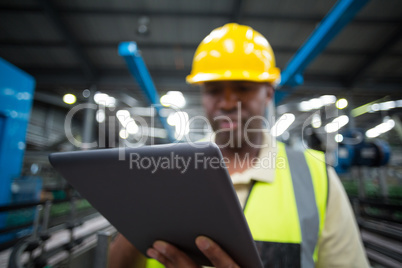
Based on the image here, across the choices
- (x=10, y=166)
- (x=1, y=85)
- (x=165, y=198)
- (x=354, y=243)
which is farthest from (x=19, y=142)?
(x=354, y=243)

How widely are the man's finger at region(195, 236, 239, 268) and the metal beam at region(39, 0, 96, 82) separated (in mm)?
7800

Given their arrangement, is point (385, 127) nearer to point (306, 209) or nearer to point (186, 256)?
point (306, 209)

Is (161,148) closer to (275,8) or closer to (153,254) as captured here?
(153,254)

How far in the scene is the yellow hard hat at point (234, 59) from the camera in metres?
1.33

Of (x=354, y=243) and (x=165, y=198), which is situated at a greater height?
(x=165, y=198)

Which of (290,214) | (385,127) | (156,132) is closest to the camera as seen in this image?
(290,214)

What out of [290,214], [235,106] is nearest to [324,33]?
[235,106]

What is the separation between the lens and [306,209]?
0.94 m

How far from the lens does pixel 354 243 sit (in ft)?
3.05

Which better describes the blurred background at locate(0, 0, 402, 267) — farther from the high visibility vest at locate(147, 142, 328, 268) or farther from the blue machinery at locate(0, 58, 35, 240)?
the high visibility vest at locate(147, 142, 328, 268)

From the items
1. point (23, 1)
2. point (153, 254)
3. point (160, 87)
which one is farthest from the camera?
point (160, 87)

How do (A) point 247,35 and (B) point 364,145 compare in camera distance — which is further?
(B) point 364,145

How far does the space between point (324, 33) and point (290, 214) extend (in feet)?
9.75

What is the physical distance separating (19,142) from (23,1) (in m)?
4.79
